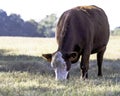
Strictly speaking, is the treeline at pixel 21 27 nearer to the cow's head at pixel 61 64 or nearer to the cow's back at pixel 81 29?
the cow's back at pixel 81 29

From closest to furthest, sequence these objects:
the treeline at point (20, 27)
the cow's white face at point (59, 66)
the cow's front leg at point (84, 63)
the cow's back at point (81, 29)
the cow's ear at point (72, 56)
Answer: the cow's white face at point (59, 66)
the cow's ear at point (72, 56)
the cow's back at point (81, 29)
the cow's front leg at point (84, 63)
the treeline at point (20, 27)

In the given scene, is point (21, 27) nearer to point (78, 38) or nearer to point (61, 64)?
point (78, 38)

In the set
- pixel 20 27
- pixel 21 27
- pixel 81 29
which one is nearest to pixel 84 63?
pixel 81 29

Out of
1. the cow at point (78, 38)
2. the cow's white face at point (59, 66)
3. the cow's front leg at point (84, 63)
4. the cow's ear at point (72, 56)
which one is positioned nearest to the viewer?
the cow's white face at point (59, 66)

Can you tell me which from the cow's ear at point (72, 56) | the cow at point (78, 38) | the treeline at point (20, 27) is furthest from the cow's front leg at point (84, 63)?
the treeline at point (20, 27)

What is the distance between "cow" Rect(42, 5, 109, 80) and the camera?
12.2 m

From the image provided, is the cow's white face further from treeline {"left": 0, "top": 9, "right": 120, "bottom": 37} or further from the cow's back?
treeline {"left": 0, "top": 9, "right": 120, "bottom": 37}

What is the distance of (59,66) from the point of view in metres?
12.1

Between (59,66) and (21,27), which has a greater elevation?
(59,66)

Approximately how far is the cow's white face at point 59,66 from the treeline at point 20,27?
72634 mm

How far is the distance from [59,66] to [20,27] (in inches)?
3246

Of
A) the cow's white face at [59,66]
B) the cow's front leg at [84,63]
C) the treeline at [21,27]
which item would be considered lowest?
the treeline at [21,27]

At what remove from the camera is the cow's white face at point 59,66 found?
476 inches

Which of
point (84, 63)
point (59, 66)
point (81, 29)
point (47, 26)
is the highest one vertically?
point (81, 29)
